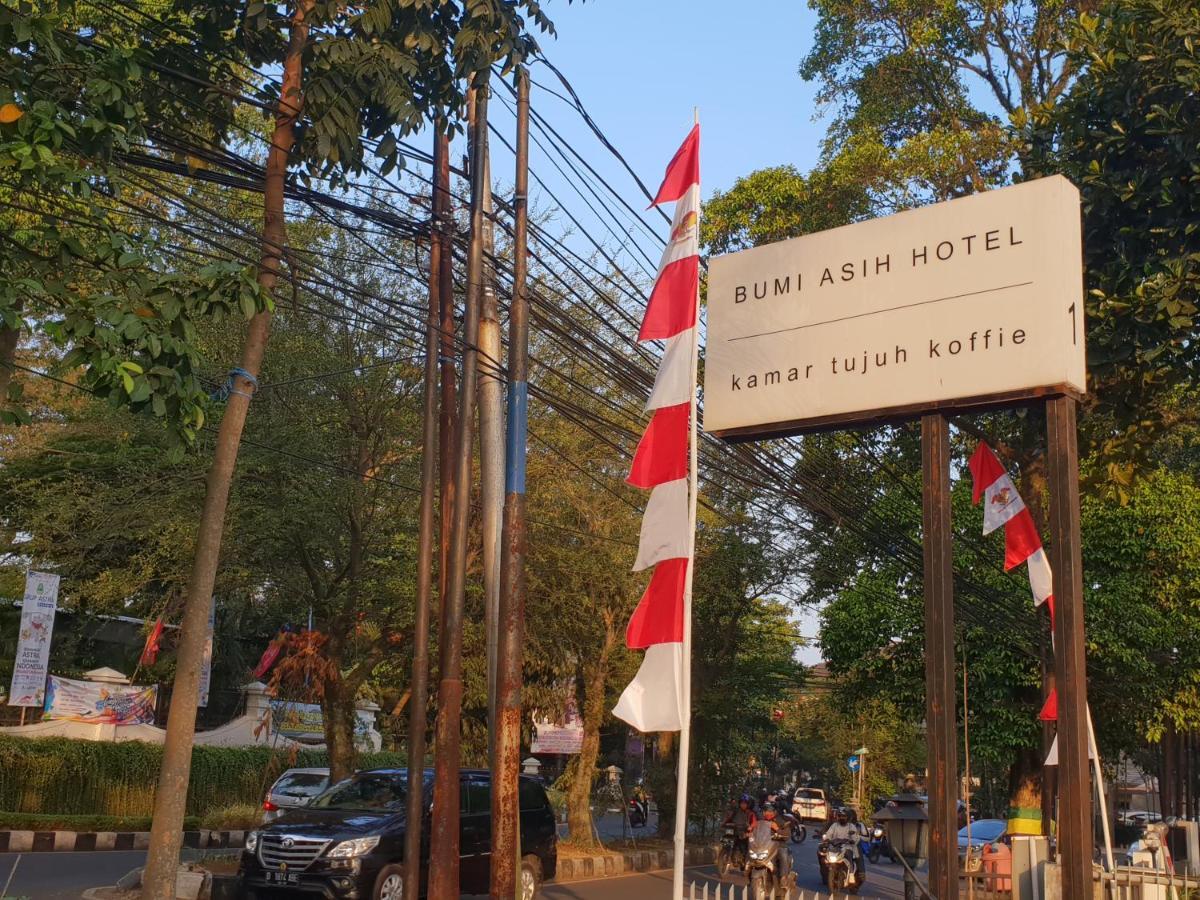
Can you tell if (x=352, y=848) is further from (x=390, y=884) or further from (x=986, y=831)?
(x=986, y=831)

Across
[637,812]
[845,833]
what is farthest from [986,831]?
[637,812]

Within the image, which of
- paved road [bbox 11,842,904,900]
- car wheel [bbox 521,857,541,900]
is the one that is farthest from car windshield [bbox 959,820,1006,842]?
car wheel [bbox 521,857,541,900]

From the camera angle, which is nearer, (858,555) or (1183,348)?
(1183,348)

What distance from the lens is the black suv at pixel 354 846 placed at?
42.4ft

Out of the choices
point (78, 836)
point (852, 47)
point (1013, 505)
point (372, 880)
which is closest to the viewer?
point (1013, 505)

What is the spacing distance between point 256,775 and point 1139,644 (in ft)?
63.5

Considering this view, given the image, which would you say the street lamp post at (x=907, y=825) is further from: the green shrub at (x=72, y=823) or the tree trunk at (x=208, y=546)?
the green shrub at (x=72, y=823)

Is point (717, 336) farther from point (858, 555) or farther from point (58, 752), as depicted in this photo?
point (58, 752)

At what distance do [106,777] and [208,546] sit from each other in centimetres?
1723

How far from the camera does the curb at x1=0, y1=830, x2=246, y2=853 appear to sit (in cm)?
1895

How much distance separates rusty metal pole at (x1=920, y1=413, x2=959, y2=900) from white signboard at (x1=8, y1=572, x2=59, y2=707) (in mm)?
14072

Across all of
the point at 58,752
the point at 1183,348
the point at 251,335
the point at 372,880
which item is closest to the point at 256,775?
the point at 58,752

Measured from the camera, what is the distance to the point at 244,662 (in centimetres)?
3534

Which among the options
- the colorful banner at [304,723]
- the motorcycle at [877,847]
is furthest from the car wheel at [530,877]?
the motorcycle at [877,847]
